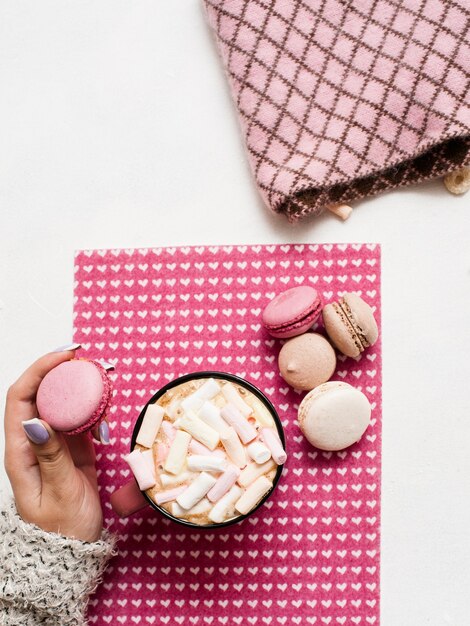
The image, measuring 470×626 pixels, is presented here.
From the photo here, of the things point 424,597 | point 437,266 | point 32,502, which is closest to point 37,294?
point 32,502

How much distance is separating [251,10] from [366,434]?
640 millimetres

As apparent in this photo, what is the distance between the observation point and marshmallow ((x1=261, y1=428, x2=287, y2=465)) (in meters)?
0.91

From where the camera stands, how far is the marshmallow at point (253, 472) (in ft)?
3.00

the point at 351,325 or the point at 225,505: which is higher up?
the point at 351,325

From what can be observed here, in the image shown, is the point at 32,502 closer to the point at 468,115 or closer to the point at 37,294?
the point at 37,294

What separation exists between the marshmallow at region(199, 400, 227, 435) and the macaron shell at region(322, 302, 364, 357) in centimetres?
20

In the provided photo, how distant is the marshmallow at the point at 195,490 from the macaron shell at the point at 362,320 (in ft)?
0.94

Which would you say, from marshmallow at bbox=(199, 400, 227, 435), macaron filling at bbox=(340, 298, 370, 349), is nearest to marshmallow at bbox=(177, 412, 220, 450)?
marshmallow at bbox=(199, 400, 227, 435)

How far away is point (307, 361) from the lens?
975mm

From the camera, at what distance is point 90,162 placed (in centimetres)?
108

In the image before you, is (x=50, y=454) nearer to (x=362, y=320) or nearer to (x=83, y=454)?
(x=83, y=454)

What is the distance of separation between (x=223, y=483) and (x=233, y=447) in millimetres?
47

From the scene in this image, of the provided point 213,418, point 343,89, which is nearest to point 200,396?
point 213,418

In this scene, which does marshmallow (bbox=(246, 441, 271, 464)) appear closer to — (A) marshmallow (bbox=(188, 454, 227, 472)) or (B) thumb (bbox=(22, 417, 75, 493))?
(A) marshmallow (bbox=(188, 454, 227, 472))
